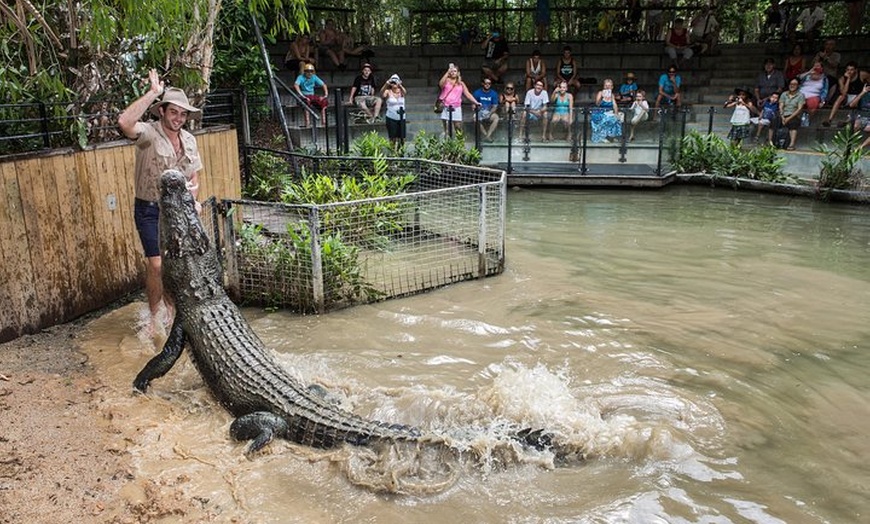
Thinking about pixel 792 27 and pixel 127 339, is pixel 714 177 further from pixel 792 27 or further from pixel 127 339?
pixel 127 339

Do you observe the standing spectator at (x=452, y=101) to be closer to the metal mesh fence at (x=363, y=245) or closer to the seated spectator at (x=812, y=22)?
the metal mesh fence at (x=363, y=245)

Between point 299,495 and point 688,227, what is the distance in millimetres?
→ 7622

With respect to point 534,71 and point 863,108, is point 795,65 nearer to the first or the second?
point 863,108

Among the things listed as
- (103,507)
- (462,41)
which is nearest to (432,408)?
(103,507)

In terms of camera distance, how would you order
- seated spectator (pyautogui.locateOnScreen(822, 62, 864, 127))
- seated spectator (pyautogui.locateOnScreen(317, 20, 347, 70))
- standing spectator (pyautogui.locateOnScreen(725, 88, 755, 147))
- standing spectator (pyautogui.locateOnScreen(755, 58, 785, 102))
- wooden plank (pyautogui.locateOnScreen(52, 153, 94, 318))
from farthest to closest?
seated spectator (pyautogui.locateOnScreen(317, 20, 347, 70))
standing spectator (pyautogui.locateOnScreen(755, 58, 785, 102))
seated spectator (pyautogui.locateOnScreen(822, 62, 864, 127))
standing spectator (pyautogui.locateOnScreen(725, 88, 755, 147))
wooden plank (pyautogui.locateOnScreen(52, 153, 94, 318))

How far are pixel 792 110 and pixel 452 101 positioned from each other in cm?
640

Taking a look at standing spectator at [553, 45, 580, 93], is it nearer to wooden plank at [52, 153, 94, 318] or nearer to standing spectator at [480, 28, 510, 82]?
standing spectator at [480, 28, 510, 82]

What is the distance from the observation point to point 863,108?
1278 cm

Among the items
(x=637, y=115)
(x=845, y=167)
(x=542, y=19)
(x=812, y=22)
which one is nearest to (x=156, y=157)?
(x=637, y=115)

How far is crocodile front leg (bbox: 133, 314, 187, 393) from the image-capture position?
445 centimetres

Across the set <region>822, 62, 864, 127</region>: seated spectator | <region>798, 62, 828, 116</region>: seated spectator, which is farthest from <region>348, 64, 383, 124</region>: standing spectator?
<region>822, 62, 864, 127</region>: seated spectator

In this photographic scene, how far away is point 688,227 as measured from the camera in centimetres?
967

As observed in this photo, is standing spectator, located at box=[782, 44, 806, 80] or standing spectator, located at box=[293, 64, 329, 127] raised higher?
standing spectator, located at box=[782, 44, 806, 80]

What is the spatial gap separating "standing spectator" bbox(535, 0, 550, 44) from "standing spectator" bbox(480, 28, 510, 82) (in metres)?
1.43
